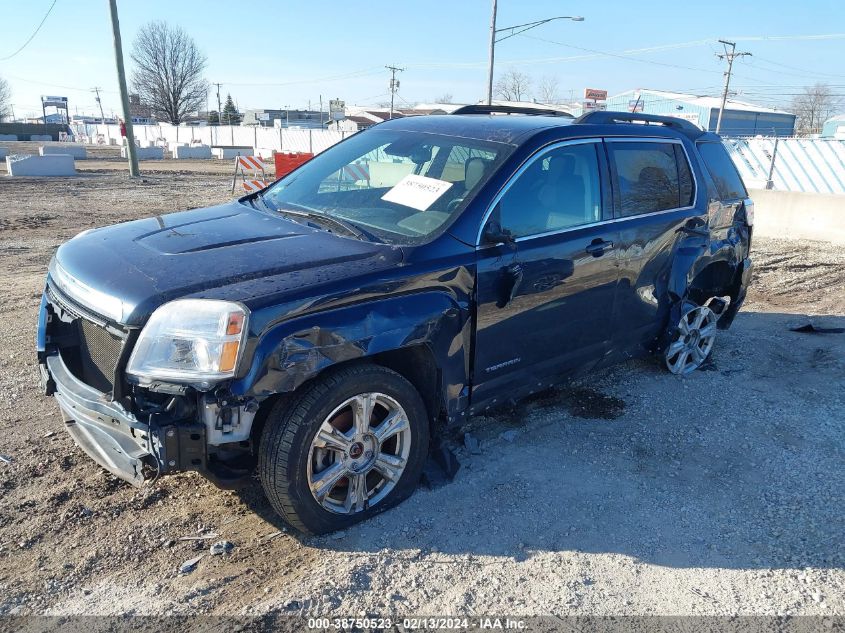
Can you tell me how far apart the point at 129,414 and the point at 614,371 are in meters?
3.78

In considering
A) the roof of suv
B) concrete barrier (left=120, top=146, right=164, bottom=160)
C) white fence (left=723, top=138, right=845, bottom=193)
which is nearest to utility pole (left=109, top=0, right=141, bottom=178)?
concrete barrier (left=120, top=146, right=164, bottom=160)

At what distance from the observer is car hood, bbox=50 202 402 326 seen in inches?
104

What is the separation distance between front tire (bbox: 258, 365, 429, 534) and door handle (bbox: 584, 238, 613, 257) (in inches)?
56.6

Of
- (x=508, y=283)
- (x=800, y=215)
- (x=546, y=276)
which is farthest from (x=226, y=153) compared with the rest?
(x=508, y=283)

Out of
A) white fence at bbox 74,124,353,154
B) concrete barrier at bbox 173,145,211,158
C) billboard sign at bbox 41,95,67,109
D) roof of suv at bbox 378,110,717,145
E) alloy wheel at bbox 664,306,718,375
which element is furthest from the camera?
billboard sign at bbox 41,95,67,109

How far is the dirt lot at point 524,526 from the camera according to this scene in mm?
2697

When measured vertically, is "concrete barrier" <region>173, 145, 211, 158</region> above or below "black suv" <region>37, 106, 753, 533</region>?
below

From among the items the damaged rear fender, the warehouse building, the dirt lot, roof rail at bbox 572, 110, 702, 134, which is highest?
the warehouse building

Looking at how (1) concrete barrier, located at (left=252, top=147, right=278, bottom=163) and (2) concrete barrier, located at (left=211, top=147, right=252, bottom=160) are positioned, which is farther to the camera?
(1) concrete barrier, located at (left=252, top=147, right=278, bottom=163)

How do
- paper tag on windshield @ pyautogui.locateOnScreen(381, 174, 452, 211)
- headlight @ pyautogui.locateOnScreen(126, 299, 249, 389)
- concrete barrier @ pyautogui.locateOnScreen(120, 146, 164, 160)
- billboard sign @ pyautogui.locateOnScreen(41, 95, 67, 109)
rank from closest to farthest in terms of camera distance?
headlight @ pyautogui.locateOnScreen(126, 299, 249, 389) → paper tag on windshield @ pyautogui.locateOnScreen(381, 174, 452, 211) → concrete barrier @ pyautogui.locateOnScreen(120, 146, 164, 160) → billboard sign @ pyautogui.locateOnScreen(41, 95, 67, 109)

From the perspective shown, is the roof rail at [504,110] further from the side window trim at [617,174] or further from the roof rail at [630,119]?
the side window trim at [617,174]

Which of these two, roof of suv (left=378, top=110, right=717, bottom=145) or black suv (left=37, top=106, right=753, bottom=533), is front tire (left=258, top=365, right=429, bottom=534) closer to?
black suv (left=37, top=106, right=753, bottom=533)

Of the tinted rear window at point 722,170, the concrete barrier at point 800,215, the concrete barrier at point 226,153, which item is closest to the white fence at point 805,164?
the concrete barrier at point 800,215

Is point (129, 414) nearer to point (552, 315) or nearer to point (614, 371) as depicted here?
point (552, 315)
